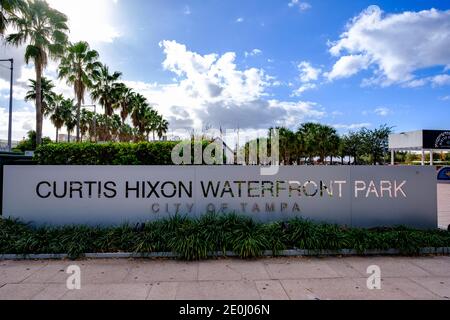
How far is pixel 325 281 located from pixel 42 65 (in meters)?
21.7

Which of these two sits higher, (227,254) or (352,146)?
(352,146)

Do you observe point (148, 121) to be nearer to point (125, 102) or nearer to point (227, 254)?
point (125, 102)

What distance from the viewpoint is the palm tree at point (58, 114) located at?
48.1 metres

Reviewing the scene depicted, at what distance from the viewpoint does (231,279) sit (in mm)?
4797

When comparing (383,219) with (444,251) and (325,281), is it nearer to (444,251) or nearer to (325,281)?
(444,251)

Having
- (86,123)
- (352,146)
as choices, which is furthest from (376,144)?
(86,123)

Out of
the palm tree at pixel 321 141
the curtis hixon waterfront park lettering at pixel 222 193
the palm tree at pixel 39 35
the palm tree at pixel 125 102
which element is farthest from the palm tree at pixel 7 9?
the palm tree at pixel 321 141

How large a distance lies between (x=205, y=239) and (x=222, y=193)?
5.89 feet

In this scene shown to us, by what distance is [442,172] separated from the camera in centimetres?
1255

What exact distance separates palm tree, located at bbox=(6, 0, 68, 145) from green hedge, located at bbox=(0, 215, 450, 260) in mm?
14962

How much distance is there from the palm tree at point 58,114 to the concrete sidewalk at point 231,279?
5005cm
